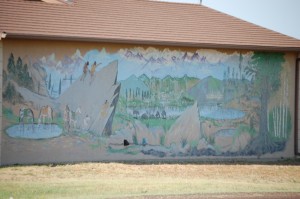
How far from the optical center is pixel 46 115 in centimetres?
1928

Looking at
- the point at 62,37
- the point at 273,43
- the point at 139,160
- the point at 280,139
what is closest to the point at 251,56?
the point at 273,43

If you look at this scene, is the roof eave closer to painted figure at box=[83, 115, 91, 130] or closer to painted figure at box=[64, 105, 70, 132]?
painted figure at box=[64, 105, 70, 132]

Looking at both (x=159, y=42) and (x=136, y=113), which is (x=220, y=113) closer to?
(x=136, y=113)

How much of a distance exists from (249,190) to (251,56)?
7862 millimetres

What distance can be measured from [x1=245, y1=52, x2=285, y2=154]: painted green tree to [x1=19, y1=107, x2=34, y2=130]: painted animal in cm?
794

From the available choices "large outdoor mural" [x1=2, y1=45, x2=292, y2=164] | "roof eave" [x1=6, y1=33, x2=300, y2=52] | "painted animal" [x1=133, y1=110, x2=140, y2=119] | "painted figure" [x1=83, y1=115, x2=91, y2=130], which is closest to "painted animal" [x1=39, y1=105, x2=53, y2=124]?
"large outdoor mural" [x1=2, y1=45, x2=292, y2=164]

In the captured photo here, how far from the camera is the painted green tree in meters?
21.8

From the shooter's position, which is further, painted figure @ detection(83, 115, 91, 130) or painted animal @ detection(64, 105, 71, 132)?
painted figure @ detection(83, 115, 91, 130)

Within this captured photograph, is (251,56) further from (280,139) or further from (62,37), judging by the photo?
(62,37)

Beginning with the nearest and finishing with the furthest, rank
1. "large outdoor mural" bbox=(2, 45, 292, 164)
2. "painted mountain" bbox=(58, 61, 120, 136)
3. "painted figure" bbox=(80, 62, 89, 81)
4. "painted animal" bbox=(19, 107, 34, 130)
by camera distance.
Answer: "painted animal" bbox=(19, 107, 34, 130) → "large outdoor mural" bbox=(2, 45, 292, 164) → "painted mountain" bbox=(58, 61, 120, 136) → "painted figure" bbox=(80, 62, 89, 81)

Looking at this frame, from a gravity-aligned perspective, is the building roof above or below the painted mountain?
above

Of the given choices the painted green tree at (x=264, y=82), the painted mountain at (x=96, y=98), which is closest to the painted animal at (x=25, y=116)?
Result: the painted mountain at (x=96, y=98)

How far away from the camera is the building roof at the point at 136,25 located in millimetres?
19469

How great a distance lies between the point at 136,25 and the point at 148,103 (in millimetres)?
2785
